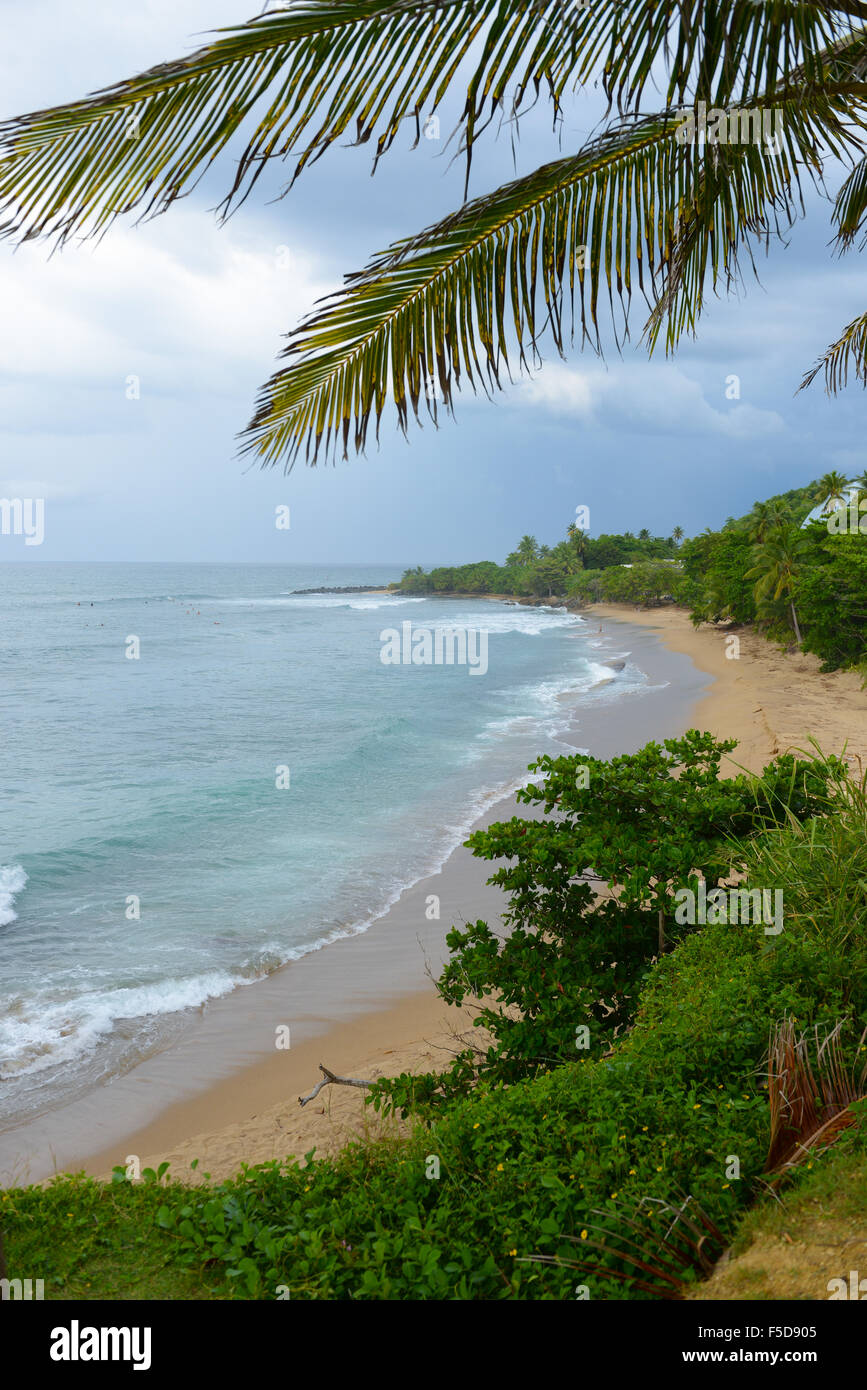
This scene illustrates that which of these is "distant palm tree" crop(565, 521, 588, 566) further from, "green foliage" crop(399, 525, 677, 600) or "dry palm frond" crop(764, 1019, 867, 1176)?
"dry palm frond" crop(764, 1019, 867, 1176)

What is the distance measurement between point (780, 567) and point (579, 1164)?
128 ft

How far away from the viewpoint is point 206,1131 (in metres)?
8.02

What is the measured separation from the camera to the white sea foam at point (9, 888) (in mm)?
14002

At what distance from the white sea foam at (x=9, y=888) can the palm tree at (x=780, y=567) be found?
31284 millimetres

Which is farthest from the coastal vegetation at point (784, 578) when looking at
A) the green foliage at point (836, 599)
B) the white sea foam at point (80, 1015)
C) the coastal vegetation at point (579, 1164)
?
the coastal vegetation at point (579, 1164)

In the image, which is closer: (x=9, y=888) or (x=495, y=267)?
(x=495, y=267)

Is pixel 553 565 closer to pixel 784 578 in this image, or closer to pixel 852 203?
pixel 784 578

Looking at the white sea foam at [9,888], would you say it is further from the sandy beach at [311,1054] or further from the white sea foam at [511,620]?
the white sea foam at [511,620]

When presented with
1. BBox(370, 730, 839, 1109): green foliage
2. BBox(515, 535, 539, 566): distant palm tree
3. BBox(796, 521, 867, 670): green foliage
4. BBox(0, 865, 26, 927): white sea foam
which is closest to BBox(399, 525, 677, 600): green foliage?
BBox(515, 535, 539, 566): distant palm tree

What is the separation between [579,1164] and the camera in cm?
356

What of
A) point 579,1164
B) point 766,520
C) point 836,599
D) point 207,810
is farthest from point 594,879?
point 766,520

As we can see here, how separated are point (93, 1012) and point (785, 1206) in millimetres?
9266

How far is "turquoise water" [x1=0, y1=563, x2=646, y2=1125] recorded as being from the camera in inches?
436
